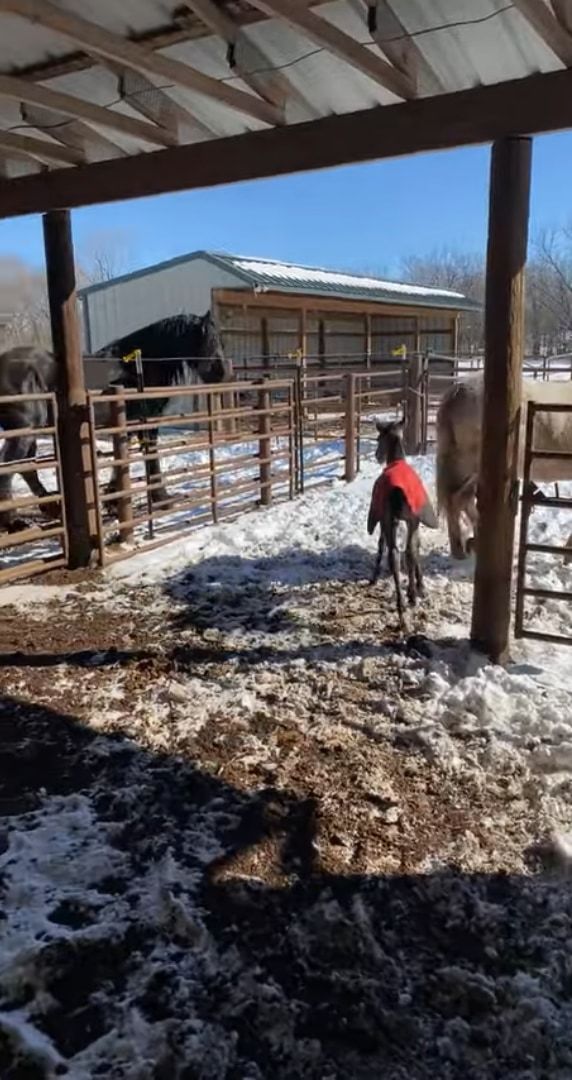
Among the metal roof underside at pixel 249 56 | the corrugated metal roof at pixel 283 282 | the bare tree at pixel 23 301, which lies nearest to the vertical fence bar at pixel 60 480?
the metal roof underside at pixel 249 56

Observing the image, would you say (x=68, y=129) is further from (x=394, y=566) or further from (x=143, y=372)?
(x=143, y=372)

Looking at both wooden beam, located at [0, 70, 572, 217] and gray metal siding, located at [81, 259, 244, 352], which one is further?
gray metal siding, located at [81, 259, 244, 352]

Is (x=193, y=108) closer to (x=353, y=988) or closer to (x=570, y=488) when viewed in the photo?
(x=353, y=988)

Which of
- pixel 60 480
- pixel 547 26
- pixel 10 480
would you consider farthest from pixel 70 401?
pixel 547 26

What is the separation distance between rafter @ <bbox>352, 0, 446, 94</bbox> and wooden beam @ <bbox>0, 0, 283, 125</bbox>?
2.22 feet

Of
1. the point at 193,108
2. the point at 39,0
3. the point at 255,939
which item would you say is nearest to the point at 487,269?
the point at 193,108

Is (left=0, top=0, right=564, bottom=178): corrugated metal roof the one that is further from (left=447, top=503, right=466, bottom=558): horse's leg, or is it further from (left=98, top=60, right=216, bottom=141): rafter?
(left=447, top=503, right=466, bottom=558): horse's leg

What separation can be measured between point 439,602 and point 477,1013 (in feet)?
10.2

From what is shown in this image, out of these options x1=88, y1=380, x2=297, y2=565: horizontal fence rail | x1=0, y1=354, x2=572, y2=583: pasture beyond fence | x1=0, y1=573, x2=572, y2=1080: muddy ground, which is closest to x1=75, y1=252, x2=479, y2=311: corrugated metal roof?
x1=0, y1=354, x2=572, y2=583: pasture beyond fence

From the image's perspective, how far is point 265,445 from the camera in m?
7.85

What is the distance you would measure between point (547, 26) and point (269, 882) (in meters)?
3.34

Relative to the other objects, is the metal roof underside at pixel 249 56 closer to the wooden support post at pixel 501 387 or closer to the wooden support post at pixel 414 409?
the wooden support post at pixel 501 387

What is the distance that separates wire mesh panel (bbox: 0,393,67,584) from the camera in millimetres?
5316

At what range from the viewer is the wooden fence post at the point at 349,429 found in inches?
360
